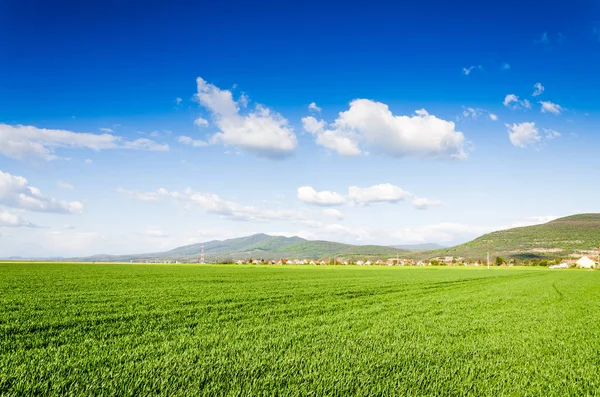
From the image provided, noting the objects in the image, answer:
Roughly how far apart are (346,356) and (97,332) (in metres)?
4.95

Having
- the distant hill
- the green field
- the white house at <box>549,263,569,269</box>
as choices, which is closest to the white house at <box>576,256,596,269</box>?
the white house at <box>549,263,569,269</box>

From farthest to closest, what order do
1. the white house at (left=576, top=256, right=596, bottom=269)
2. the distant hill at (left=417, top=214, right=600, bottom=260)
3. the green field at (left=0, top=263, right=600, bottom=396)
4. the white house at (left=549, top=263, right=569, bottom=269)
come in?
the distant hill at (left=417, top=214, right=600, bottom=260)
the white house at (left=576, top=256, right=596, bottom=269)
the white house at (left=549, top=263, right=569, bottom=269)
the green field at (left=0, top=263, right=600, bottom=396)

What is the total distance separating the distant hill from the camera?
147 meters

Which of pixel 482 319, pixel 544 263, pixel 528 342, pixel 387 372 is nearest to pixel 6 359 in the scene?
pixel 387 372

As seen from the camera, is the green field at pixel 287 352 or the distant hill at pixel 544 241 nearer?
the green field at pixel 287 352

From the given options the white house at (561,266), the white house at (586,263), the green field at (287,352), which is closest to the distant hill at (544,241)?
the white house at (586,263)

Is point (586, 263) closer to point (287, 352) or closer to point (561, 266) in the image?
point (561, 266)

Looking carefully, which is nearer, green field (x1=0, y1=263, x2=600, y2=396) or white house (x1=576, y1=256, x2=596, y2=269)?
green field (x1=0, y1=263, x2=600, y2=396)

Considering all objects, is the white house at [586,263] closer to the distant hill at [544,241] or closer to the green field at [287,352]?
the distant hill at [544,241]

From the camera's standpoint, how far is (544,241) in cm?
15838

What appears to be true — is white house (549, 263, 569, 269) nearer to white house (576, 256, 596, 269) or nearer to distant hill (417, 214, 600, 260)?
white house (576, 256, 596, 269)

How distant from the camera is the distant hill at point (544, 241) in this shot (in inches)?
5773

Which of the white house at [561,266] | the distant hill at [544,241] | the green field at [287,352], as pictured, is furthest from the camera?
the distant hill at [544,241]

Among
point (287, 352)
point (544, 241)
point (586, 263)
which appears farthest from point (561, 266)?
point (287, 352)
